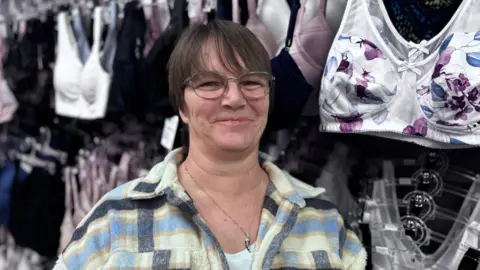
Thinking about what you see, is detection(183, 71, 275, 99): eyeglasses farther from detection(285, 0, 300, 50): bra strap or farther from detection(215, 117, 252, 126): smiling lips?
detection(285, 0, 300, 50): bra strap

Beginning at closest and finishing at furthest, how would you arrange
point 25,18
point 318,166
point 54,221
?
point 318,166 → point 54,221 → point 25,18

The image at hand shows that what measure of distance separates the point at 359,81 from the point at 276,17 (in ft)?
1.10

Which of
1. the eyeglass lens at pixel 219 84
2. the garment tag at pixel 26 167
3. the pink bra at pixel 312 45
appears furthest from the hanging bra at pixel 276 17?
the garment tag at pixel 26 167

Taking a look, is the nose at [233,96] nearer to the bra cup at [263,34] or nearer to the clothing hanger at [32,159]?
the bra cup at [263,34]

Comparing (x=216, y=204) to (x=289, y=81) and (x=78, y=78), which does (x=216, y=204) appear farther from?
(x=78, y=78)

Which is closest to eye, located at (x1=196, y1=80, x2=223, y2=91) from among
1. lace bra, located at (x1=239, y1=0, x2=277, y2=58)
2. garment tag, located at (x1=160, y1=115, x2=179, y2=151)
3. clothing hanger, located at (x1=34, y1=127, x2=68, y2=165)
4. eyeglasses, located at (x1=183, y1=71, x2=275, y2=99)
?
eyeglasses, located at (x1=183, y1=71, x2=275, y2=99)

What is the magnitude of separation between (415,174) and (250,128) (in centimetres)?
48

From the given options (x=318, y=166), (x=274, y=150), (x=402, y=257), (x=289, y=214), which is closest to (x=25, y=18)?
(x=274, y=150)

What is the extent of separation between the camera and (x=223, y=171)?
0.93 metres

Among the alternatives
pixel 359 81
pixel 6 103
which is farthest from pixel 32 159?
pixel 359 81

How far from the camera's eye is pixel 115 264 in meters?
0.83

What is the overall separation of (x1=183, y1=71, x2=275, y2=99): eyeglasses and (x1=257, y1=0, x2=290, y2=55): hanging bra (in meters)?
0.34

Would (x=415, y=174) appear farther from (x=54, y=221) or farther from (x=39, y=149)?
(x=39, y=149)

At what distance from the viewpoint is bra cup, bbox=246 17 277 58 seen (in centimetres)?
119
